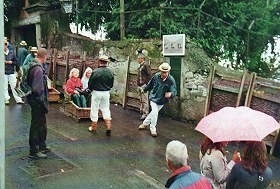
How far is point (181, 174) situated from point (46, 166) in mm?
3737

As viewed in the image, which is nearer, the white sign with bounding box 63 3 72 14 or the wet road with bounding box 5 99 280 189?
the wet road with bounding box 5 99 280 189

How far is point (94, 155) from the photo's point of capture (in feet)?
22.2

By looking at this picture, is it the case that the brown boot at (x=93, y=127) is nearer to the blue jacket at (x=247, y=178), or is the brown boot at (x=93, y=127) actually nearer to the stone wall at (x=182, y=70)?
the stone wall at (x=182, y=70)

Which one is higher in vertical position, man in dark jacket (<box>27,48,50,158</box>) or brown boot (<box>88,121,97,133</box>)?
man in dark jacket (<box>27,48,50,158</box>)

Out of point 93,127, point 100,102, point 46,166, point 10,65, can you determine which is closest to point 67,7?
point 10,65

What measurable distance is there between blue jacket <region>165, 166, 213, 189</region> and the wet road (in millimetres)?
2691

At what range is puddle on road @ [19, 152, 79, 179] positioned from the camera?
5.69 m

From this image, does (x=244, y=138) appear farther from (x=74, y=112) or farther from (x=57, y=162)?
(x=74, y=112)

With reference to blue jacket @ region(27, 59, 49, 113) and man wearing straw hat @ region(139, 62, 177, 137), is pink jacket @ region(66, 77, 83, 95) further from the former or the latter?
blue jacket @ region(27, 59, 49, 113)

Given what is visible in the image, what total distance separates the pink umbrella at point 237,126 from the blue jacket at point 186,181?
0.59m

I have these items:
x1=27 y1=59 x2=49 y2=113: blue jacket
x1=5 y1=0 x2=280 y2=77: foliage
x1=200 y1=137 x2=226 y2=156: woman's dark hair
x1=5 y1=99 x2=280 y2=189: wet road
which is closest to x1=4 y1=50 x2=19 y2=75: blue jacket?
x1=5 y1=99 x2=280 y2=189: wet road

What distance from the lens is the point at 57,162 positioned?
620 cm

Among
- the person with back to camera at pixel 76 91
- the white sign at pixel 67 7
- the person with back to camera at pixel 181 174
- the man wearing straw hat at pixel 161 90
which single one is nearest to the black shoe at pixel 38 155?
the man wearing straw hat at pixel 161 90

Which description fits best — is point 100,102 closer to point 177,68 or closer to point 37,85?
point 37,85
